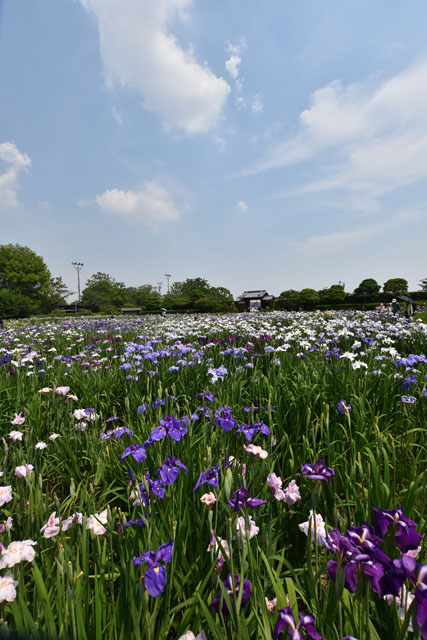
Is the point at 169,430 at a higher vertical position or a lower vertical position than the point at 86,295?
lower

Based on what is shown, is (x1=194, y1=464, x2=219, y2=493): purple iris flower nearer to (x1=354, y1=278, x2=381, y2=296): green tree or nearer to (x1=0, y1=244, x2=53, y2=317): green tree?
(x1=354, y1=278, x2=381, y2=296): green tree

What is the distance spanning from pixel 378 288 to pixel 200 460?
52010 millimetres

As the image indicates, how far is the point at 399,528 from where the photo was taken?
84 centimetres

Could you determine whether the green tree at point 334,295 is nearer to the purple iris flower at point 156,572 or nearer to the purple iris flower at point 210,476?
the purple iris flower at point 210,476

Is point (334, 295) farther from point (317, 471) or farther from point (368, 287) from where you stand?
point (317, 471)

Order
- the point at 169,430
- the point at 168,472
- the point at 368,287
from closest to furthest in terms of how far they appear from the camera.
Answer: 1. the point at 168,472
2. the point at 169,430
3. the point at 368,287

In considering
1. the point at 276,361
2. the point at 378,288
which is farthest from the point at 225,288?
the point at 276,361

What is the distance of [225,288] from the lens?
108m

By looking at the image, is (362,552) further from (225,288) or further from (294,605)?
(225,288)

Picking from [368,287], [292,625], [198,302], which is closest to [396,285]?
[368,287]

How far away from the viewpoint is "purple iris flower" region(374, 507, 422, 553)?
788 mm

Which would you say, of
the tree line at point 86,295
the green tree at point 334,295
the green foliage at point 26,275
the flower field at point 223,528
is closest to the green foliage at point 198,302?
the tree line at point 86,295

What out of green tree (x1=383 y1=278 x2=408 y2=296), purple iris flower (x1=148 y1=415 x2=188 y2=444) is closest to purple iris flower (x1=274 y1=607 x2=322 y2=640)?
purple iris flower (x1=148 y1=415 x2=188 y2=444)

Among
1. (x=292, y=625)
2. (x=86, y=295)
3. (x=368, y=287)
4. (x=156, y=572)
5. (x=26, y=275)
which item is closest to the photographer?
(x=292, y=625)
